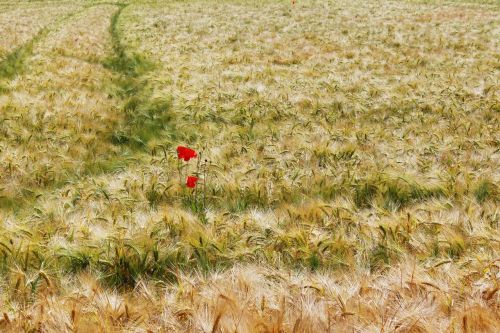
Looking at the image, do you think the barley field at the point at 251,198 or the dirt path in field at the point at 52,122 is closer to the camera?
the barley field at the point at 251,198

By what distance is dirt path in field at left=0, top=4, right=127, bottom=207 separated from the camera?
4.59 metres

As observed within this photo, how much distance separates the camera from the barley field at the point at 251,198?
7.04ft

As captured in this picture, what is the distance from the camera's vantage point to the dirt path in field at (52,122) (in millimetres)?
4590

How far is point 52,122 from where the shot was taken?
617 centimetres

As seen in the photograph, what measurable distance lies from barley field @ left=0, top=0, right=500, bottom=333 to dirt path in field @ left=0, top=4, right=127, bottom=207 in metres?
0.04

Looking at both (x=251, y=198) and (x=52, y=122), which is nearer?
(x=251, y=198)

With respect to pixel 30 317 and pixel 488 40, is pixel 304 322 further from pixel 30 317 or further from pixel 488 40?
pixel 488 40

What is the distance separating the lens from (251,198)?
13.1 feet

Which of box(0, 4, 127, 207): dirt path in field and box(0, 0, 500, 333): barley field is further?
box(0, 4, 127, 207): dirt path in field

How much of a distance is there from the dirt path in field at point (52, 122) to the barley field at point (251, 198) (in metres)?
0.04

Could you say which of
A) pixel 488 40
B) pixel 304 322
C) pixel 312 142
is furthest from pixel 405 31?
pixel 304 322

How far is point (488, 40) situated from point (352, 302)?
14.3 meters

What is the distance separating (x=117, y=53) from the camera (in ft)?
44.7

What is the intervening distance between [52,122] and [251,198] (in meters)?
3.84
